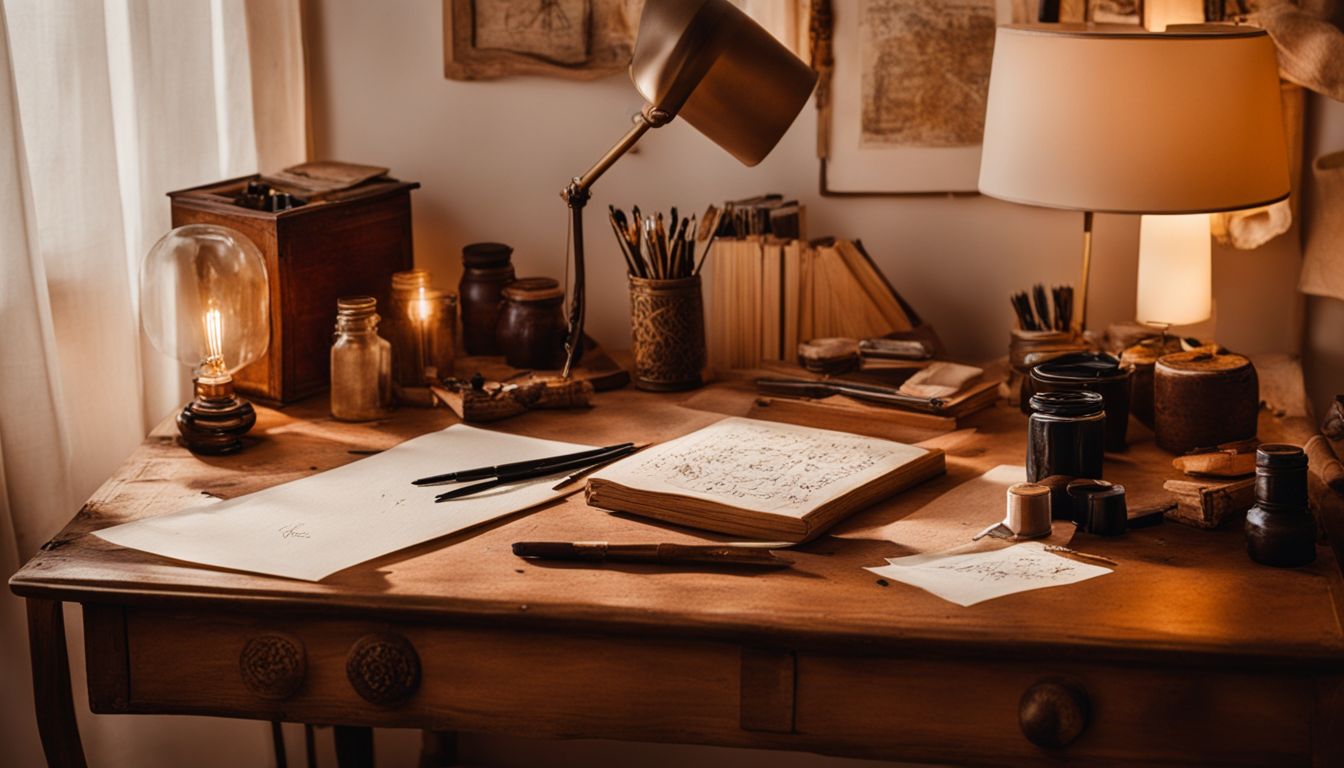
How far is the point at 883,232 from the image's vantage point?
83.0 inches

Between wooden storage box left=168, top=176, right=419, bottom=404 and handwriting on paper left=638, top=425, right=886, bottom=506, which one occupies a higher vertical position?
wooden storage box left=168, top=176, right=419, bottom=404

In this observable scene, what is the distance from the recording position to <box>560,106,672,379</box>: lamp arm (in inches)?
68.2

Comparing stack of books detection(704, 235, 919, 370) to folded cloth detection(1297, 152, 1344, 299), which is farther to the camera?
stack of books detection(704, 235, 919, 370)

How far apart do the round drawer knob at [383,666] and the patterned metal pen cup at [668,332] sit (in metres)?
0.69

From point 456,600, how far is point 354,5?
3.95 feet

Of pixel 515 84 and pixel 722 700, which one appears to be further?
pixel 515 84

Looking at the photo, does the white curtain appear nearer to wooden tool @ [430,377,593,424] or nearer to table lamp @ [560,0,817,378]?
wooden tool @ [430,377,593,424]

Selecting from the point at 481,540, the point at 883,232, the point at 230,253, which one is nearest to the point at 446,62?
the point at 230,253

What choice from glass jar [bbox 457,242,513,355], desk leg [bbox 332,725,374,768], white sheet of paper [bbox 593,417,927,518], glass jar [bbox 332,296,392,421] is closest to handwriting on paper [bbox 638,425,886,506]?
white sheet of paper [bbox 593,417,927,518]

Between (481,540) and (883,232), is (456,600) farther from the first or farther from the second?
(883,232)

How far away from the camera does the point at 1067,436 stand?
1.49 metres

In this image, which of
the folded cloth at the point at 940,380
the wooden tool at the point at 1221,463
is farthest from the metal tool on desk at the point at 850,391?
the wooden tool at the point at 1221,463

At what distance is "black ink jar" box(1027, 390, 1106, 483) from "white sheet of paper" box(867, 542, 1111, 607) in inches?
5.6

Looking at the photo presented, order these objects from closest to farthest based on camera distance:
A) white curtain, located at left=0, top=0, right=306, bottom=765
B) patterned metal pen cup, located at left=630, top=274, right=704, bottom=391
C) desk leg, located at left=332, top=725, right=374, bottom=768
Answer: white curtain, located at left=0, top=0, right=306, bottom=765 < patterned metal pen cup, located at left=630, top=274, right=704, bottom=391 < desk leg, located at left=332, top=725, right=374, bottom=768
